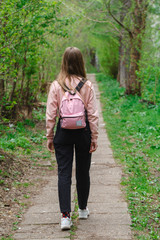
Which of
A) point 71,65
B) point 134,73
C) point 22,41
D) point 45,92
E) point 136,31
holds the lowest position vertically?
point 45,92

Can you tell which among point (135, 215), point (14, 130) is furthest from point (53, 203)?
point (14, 130)

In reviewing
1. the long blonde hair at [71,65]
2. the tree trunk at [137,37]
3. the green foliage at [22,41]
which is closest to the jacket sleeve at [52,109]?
the long blonde hair at [71,65]

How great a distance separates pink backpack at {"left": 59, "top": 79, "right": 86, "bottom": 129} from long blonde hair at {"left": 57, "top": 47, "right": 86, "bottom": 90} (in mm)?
140

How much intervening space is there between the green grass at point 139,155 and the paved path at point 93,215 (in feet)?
0.45

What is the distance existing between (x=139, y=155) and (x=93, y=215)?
2.87m

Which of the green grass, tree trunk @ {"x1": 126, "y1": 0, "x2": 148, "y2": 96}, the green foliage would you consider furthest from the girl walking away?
tree trunk @ {"x1": 126, "y1": 0, "x2": 148, "y2": 96}

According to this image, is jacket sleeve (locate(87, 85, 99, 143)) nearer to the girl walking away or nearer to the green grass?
the girl walking away

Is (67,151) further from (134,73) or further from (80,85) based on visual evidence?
(134,73)

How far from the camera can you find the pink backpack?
3.24m

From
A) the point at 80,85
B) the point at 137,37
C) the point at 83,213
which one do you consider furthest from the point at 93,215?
the point at 137,37

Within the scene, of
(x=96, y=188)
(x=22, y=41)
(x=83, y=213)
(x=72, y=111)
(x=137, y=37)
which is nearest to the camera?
(x=72, y=111)

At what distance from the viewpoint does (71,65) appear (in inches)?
136

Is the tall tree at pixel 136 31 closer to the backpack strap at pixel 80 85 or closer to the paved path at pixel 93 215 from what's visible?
the paved path at pixel 93 215

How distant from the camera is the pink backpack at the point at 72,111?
324 centimetres
